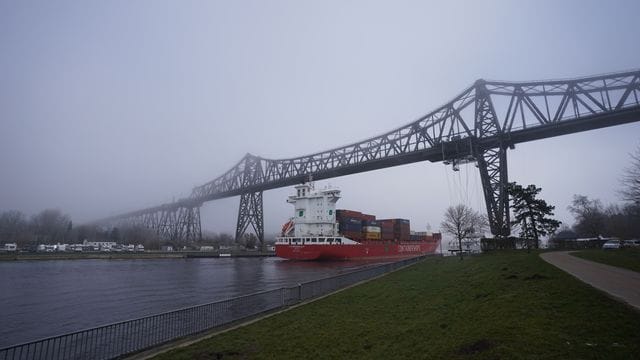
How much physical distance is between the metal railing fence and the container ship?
4198 centimetres

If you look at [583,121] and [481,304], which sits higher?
[583,121]

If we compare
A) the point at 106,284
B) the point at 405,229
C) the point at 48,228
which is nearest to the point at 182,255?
the point at 405,229

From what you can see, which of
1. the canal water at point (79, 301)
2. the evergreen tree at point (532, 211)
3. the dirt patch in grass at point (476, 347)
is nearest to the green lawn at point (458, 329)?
the dirt patch in grass at point (476, 347)

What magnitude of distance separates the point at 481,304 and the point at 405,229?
71720mm

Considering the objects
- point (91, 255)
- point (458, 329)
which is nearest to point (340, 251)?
point (91, 255)

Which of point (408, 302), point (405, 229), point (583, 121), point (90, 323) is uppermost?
point (583, 121)

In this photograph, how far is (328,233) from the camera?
64312 mm

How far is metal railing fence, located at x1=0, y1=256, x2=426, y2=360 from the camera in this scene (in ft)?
34.3

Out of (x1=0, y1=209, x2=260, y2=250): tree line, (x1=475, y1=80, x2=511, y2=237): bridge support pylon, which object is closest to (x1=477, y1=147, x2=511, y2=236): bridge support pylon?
(x1=475, y1=80, x2=511, y2=237): bridge support pylon

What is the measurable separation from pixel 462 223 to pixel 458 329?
183 ft

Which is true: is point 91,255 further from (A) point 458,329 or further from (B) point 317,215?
(A) point 458,329

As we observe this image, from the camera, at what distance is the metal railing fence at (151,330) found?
10461 mm

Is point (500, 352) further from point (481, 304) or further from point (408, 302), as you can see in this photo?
point (408, 302)

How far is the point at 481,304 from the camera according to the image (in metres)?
11.7
